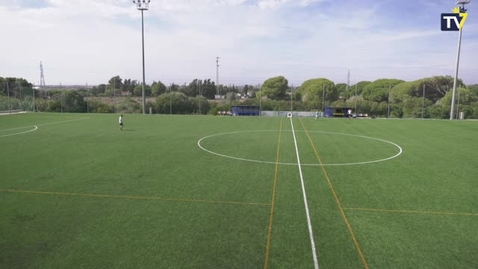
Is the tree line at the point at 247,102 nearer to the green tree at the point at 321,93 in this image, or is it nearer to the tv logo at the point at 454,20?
the green tree at the point at 321,93

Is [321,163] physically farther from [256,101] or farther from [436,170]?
[256,101]

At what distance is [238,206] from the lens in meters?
10.4

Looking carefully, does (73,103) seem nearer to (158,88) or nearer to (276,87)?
(158,88)

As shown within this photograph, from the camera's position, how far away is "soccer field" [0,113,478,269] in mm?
7547

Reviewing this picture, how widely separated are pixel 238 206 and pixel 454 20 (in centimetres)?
3853

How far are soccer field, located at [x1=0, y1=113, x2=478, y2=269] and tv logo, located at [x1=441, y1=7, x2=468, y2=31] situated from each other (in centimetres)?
2319

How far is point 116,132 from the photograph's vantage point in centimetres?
2583

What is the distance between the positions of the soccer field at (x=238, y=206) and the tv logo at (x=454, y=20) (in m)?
23.2

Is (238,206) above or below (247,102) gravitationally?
below

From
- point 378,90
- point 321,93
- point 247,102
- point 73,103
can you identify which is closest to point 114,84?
point 73,103

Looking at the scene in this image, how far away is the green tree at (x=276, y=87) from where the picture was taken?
215ft

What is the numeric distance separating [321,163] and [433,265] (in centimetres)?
879

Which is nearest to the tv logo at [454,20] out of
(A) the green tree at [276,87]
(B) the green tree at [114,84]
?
(A) the green tree at [276,87]

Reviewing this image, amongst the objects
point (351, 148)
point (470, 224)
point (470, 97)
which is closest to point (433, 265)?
point (470, 224)
